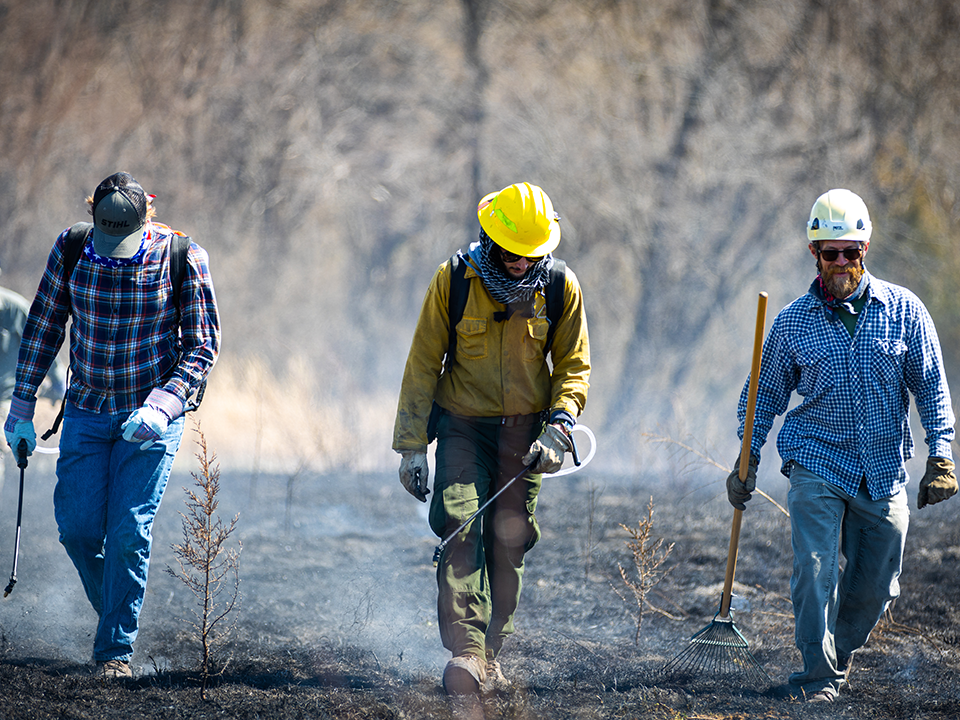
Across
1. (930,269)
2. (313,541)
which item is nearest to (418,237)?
(930,269)

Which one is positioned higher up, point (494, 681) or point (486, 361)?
point (486, 361)

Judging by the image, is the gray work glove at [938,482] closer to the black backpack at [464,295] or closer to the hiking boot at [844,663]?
the hiking boot at [844,663]

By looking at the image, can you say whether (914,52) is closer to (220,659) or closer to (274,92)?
(274,92)

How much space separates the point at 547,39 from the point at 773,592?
11.3 m

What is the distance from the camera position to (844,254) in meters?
3.57

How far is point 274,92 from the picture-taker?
1398cm

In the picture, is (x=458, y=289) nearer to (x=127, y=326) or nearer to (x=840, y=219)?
(x=127, y=326)

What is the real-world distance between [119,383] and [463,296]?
136 cm

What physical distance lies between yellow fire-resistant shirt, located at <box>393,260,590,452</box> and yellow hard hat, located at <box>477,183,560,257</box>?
19 centimetres

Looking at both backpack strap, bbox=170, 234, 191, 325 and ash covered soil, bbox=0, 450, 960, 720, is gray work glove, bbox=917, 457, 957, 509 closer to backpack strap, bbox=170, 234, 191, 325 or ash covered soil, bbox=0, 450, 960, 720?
ash covered soil, bbox=0, 450, 960, 720

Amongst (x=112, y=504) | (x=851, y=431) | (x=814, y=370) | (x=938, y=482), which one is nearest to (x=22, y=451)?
(x=112, y=504)

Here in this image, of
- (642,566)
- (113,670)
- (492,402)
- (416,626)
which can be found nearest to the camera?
(113,670)

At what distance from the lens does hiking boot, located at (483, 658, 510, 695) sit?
11.6 feet

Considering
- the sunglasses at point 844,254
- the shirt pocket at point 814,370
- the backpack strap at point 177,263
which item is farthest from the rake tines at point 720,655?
the backpack strap at point 177,263
